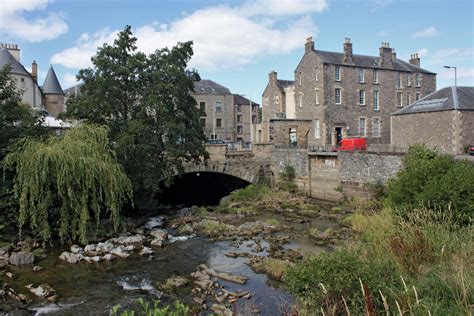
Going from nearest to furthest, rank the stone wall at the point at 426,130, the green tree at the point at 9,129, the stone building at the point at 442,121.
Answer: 1. the green tree at the point at 9,129
2. the stone building at the point at 442,121
3. the stone wall at the point at 426,130

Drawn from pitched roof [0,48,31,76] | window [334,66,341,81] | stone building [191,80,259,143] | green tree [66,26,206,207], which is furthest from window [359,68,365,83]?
pitched roof [0,48,31,76]

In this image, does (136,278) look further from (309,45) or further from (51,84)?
(51,84)

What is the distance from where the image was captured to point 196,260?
526 inches

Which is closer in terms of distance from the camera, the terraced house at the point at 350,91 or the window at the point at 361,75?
the terraced house at the point at 350,91

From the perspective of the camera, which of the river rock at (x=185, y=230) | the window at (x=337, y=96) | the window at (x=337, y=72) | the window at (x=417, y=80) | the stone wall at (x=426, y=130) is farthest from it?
the window at (x=417, y=80)

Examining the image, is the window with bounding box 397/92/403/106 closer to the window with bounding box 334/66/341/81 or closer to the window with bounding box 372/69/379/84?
the window with bounding box 372/69/379/84

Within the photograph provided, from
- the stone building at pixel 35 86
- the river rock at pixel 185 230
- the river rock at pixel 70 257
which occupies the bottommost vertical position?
the river rock at pixel 185 230

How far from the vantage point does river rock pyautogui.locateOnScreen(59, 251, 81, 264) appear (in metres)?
12.9

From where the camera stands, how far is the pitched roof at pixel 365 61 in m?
34.8

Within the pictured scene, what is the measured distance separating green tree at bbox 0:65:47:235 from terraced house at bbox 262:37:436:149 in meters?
19.9

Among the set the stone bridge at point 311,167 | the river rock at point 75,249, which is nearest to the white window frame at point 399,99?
the stone bridge at point 311,167

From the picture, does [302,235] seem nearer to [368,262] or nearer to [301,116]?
[368,262]

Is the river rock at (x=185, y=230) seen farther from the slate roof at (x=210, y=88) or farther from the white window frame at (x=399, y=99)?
the slate roof at (x=210, y=88)

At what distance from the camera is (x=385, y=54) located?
37.6 m
